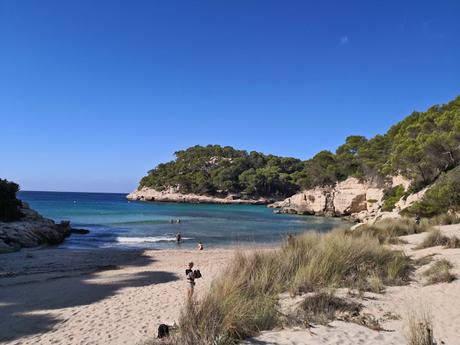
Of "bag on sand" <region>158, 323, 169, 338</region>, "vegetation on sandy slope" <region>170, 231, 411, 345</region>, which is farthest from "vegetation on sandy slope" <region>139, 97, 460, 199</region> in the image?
"bag on sand" <region>158, 323, 169, 338</region>

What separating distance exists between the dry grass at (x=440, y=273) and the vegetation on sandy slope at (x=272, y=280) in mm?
536

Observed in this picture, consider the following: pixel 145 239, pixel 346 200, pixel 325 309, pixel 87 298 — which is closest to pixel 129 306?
pixel 87 298

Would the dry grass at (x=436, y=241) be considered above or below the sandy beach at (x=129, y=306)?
above

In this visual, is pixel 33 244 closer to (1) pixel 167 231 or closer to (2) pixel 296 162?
(1) pixel 167 231

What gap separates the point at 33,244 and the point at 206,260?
12.7 metres

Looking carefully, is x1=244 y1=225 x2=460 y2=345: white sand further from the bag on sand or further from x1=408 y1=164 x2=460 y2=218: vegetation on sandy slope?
x1=408 y1=164 x2=460 y2=218: vegetation on sandy slope

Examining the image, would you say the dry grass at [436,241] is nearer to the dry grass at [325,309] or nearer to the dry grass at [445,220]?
the dry grass at [445,220]

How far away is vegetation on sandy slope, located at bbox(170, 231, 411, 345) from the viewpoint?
16.7 ft

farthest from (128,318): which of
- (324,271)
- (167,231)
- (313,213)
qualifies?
(313,213)

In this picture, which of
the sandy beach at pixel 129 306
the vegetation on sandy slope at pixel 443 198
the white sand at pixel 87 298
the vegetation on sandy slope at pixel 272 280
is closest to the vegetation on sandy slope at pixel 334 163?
the vegetation on sandy slope at pixel 443 198

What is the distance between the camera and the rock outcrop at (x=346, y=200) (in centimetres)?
4478

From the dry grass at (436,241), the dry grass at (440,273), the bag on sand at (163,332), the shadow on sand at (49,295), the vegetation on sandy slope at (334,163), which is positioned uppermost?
the vegetation on sandy slope at (334,163)

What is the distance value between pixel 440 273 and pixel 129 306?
24.9 feet

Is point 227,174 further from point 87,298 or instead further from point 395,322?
point 395,322
